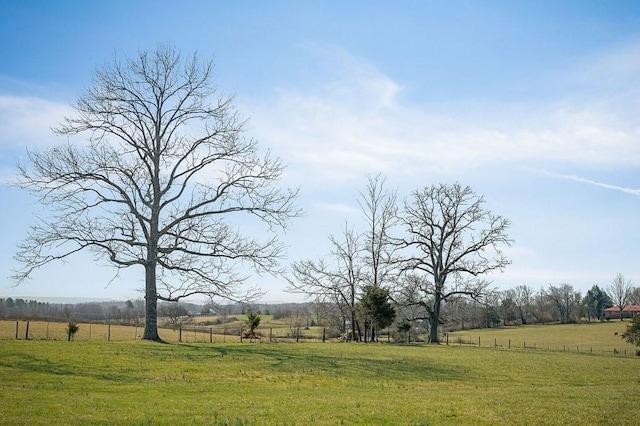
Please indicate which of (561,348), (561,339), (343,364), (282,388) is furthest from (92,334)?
(561,339)

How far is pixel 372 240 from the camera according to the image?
171 ft

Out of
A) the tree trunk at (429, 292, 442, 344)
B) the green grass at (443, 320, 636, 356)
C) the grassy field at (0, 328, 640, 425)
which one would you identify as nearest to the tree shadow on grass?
the grassy field at (0, 328, 640, 425)

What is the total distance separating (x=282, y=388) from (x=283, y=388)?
0.12 feet

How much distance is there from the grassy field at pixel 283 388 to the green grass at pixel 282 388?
0.12 feet

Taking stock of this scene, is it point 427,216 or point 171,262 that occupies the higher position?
point 427,216

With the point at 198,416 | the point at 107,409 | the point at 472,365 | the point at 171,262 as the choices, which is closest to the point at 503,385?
the point at 472,365

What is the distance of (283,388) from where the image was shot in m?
17.9

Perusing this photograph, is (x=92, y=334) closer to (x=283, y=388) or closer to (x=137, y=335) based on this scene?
(x=137, y=335)

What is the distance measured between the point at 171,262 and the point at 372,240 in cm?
2471

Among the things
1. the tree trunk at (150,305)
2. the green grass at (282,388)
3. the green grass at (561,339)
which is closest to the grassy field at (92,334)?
the tree trunk at (150,305)

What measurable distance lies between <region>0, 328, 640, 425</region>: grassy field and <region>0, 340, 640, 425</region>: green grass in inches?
1.4

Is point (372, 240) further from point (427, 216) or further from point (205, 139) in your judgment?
point (205, 139)

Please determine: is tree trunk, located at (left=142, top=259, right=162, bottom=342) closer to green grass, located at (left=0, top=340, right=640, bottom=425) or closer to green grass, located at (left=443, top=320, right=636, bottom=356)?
green grass, located at (left=0, top=340, right=640, bottom=425)

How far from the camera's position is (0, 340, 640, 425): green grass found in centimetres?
1244
